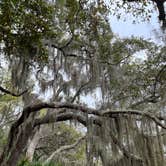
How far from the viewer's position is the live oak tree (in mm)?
5863

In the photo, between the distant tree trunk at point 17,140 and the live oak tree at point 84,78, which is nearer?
the live oak tree at point 84,78

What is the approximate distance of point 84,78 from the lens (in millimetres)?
8375

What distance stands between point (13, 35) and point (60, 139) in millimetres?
Result: 10085

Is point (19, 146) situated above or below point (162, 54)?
below

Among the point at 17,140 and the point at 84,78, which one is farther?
the point at 84,78

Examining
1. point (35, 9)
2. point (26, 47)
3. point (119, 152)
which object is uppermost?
point (35, 9)

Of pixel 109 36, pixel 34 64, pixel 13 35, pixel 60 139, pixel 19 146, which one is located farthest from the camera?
pixel 60 139

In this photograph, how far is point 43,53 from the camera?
21.8 feet

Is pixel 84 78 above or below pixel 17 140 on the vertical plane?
above

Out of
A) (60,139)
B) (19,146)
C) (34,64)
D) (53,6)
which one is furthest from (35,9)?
(60,139)

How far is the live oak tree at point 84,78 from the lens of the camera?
5863 millimetres

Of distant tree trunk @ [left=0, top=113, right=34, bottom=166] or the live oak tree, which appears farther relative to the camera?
distant tree trunk @ [left=0, top=113, right=34, bottom=166]

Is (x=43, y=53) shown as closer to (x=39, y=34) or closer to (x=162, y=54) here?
(x=39, y=34)

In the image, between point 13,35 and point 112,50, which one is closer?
point 13,35
